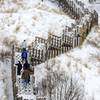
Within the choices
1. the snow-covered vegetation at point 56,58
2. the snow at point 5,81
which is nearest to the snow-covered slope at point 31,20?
the snow-covered vegetation at point 56,58

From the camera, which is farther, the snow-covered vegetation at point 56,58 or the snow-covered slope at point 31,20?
the snow-covered slope at point 31,20

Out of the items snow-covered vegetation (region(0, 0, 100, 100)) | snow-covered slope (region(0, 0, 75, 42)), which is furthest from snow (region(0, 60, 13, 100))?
snow-covered slope (region(0, 0, 75, 42))

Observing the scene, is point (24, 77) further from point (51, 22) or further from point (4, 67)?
point (51, 22)

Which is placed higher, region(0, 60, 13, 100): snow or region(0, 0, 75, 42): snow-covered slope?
region(0, 0, 75, 42): snow-covered slope

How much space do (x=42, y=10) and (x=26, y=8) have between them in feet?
3.64

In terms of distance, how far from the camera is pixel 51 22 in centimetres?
Result: 4031

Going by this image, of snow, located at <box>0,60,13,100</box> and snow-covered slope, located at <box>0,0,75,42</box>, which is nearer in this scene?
snow, located at <box>0,60,13,100</box>

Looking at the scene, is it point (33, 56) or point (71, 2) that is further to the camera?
point (71, 2)

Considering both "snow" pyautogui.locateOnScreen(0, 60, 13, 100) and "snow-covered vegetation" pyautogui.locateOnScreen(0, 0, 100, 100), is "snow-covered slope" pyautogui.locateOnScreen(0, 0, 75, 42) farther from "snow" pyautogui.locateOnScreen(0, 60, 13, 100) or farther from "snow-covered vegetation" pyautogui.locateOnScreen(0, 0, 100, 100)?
"snow" pyautogui.locateOnScreen(0, 60, 13, 100)

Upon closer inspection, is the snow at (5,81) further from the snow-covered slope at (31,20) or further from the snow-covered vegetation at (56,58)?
the snow-covered slope at (31,20)

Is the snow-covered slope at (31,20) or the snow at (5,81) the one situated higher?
the snow-covered slope at (31,20)

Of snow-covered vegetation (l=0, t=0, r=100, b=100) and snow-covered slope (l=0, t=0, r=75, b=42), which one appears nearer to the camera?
snow-covered vegetation (l=0, t=0, r=100, b=100)

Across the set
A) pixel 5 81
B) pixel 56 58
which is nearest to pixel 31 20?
pixel 56 58

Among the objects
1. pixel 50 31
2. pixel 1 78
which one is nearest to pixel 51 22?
pixel 50 31
